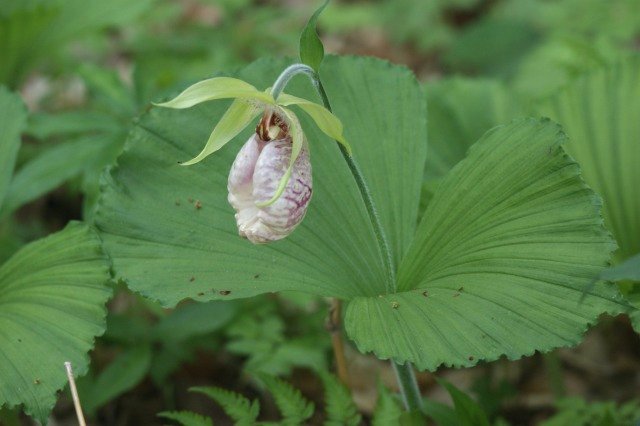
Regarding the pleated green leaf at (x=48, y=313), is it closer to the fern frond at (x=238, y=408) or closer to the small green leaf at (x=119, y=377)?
the fern frond at (x=238, y=408)

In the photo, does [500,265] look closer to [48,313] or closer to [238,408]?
[238,408]

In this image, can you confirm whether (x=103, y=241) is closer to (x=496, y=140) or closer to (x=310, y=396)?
(x=496, y=140)

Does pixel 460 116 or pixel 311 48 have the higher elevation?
pixel 460 116

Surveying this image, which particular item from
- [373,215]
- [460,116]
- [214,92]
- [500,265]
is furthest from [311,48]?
[460,116]

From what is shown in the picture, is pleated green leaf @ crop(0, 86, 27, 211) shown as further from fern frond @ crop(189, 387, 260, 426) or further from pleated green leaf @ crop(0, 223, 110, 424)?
fern frond @ crop(189, 387, 260, 426)

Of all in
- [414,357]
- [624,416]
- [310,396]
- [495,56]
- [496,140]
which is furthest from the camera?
→ [495,56]

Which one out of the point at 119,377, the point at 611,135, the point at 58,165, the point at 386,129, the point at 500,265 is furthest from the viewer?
the point at 58,165

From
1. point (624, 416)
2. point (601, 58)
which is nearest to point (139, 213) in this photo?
point (624, 416)
